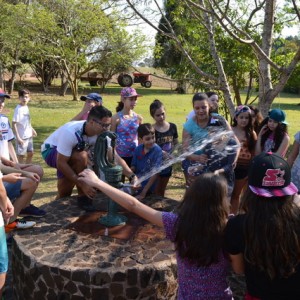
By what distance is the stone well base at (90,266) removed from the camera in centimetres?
269

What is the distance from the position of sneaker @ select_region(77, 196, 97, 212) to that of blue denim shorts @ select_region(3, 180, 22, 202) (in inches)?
24.8

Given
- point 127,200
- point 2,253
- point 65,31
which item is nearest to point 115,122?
point 2,253

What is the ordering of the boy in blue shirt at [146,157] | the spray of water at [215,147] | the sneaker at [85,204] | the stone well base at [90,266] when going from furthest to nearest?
the boy in blue shirt at [146,157] → the spray of water at [215,147] → the sneaker at [85,204] → the stone well base at [90,266]

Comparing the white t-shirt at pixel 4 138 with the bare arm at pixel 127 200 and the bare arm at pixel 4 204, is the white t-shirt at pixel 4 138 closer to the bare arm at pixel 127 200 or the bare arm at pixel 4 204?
the bare arm at pixel 4 204

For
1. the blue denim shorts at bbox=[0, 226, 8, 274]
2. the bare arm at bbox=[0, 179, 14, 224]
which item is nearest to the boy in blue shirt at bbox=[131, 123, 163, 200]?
the bare arm at bbox=[0, 179, 14, 224]

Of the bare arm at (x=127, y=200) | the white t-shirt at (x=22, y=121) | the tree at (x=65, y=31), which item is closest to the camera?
the bare arm at (x=127, y=200)

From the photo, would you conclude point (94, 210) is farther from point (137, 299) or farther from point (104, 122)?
point (137, 299)

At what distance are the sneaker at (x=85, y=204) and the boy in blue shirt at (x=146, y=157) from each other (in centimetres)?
51

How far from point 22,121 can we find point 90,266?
4.53 m

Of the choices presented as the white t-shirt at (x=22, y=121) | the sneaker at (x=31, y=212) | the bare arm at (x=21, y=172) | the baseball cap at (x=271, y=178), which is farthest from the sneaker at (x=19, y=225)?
the white t-shirt at (x=22, y=121)

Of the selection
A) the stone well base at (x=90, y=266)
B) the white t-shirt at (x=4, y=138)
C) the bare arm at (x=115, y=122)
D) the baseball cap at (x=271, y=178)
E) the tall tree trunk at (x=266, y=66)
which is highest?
the tall tree trunk at (x=266, y=66)

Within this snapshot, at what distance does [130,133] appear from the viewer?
4711 millimetres

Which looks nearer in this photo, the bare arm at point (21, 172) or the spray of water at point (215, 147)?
the bare arm at point (21, 172)

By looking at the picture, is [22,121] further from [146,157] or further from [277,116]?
[277,116]
